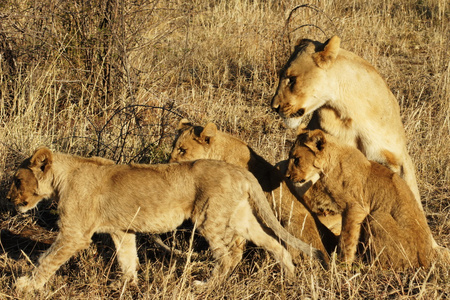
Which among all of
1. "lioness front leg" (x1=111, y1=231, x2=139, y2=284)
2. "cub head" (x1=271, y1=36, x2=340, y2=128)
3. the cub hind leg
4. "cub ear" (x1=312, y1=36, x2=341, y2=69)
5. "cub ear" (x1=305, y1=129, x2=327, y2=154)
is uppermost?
"cub ear" (x1=312, y1=36, x2=341, y2=69)

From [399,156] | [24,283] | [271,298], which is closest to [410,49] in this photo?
[399,156]

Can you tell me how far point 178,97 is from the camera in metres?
9.51

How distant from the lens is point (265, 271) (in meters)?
5.37

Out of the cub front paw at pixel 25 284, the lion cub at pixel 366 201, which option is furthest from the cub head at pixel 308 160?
the cub front paw at pixel 25 284

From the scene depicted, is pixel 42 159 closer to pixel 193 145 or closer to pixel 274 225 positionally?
pixel 193 145

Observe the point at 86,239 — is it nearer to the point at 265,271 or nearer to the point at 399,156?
the point at 265,271

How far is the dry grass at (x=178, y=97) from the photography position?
510 centimetres

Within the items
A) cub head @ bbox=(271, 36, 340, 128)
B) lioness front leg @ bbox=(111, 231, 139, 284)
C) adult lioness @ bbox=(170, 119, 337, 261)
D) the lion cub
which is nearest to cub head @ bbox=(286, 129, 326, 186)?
the lion cub

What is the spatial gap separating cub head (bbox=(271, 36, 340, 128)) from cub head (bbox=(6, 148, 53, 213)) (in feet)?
7.40

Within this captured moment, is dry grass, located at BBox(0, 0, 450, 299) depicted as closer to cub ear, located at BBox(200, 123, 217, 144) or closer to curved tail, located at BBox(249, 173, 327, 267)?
curved tail, located at BBox(249, 173, 327, 267)

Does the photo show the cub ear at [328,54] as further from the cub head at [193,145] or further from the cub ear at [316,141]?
the cub head at [193,145]

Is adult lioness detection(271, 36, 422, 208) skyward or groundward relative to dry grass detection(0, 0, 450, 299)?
skyward

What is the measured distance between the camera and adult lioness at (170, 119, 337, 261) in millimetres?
5633

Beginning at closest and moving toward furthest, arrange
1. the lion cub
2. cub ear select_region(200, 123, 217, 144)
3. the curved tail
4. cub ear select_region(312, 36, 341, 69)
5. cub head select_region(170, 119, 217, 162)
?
the curved tail, the lion cub, cub ear select_region(312, 36, 341, 69), cub ear select_region(200, 123, 217, 144), cub head select_region(170, 119, 217, 162)
